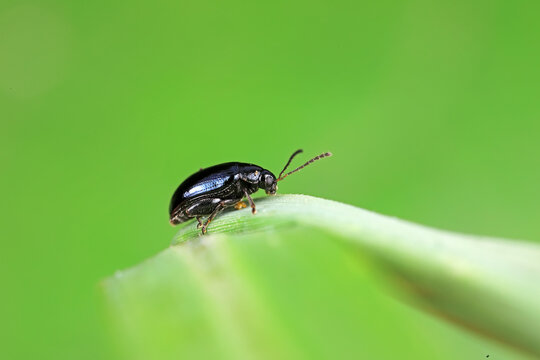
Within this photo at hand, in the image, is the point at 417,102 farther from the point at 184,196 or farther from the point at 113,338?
the point at 113,338

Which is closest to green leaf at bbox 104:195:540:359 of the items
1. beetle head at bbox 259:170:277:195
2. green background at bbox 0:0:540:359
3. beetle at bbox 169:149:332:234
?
beetle at bbox 169:149:332:234

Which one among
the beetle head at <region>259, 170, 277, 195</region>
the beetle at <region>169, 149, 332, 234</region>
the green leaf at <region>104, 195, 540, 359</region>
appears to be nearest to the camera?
the green leaf at <region>104, 195, 540, 359</region>

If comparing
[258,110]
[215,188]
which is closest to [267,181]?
[215,188]

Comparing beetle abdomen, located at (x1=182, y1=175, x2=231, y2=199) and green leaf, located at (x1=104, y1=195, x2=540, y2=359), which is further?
beetle abdomen, located at (x1=182, y1=175, x2=231, y2=199)

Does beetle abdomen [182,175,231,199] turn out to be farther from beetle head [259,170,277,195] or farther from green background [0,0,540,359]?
green background [0,0,540,359]

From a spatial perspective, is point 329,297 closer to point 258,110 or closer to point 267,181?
point 267,181
